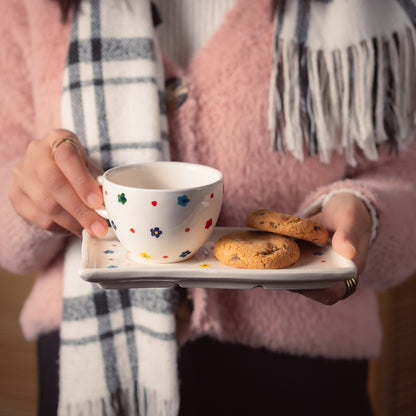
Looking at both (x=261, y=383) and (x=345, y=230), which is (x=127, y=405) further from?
(x=345, y=230)

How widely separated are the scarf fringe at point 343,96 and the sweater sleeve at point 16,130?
394mm

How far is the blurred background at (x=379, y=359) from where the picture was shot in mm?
1189

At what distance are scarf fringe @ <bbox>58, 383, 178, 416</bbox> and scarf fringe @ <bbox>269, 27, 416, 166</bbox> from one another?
16.8 inches

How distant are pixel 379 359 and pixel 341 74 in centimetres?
94

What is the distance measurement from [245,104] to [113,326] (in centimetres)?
40

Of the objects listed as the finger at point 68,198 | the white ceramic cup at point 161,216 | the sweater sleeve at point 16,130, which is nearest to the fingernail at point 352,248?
the white ceramic cup at point 161,216

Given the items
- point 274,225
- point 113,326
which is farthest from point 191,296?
point 274,225

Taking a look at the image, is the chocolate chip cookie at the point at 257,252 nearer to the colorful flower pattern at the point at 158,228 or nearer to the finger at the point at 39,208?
the colorful flower pattern at the point at 158,228

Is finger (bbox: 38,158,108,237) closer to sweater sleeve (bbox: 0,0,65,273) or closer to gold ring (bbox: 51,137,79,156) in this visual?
gold ring (bbox: 51,137,79,156)

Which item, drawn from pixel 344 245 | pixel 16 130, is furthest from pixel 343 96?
pixel 16 130

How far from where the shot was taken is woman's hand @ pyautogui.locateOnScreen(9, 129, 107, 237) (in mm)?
473

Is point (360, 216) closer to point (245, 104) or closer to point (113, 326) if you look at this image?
point (245, 104)

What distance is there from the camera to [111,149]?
2.07ft

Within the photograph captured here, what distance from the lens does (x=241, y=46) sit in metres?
0.62
